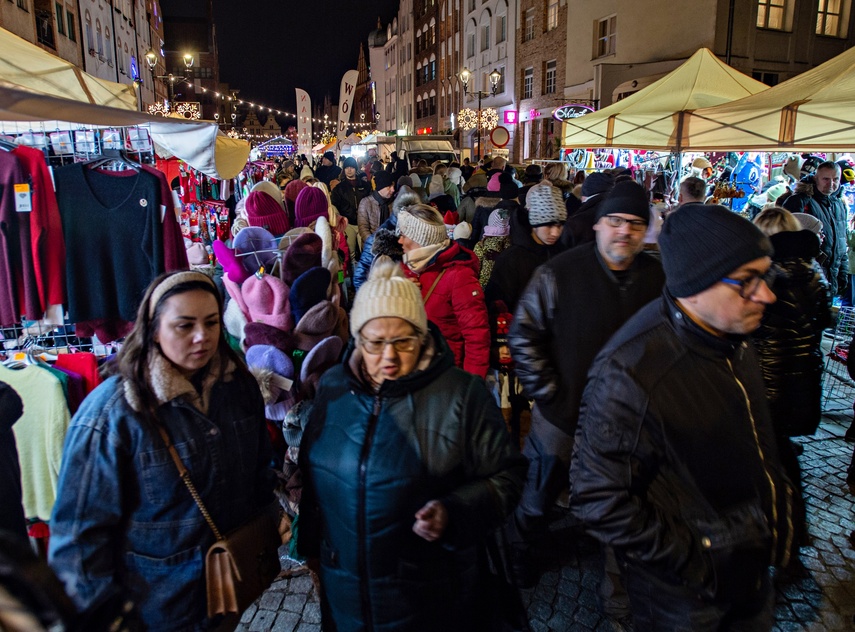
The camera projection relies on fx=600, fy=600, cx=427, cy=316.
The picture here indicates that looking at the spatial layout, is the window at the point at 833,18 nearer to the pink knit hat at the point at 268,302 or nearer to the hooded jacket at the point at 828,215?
the hooded jacket at the point at 828,215

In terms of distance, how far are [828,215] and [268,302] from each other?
7.79 metres

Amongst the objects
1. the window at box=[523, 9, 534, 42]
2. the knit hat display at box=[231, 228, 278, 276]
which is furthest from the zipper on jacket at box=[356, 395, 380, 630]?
the window at box=[523, 9, 534, 42]

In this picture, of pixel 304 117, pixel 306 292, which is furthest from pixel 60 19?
pixel 306 292

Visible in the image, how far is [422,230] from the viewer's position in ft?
13.8

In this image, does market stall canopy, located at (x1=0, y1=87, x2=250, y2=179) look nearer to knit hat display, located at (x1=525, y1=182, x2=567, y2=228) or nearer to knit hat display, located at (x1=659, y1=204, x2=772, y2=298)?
knit hat display, located at (x1=525, y1=182, x2=567, y2=228)

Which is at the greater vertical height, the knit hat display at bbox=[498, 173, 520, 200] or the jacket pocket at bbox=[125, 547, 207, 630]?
the knit hat display at bbox=[498, 173, 520, 200]

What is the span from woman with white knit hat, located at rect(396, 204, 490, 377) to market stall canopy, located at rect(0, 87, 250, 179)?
1.60 m

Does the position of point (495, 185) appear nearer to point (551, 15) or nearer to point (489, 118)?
point (551, 15)

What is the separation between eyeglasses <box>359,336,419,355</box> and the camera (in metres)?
2.24

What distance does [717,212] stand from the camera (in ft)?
6.57

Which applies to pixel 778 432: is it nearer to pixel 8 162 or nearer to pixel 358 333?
pixel 358 333

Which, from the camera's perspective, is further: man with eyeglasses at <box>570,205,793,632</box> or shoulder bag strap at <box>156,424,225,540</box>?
shoulder bag strap at <box>156,424,225,540</box>

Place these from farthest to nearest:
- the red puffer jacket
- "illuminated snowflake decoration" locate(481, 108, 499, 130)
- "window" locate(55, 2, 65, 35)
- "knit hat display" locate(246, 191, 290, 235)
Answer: "illuminated snowflake decoration" locate(481, 108, 499, 130), "window" locate(55, 2, 65, 35), "knit hat display" locate(246, 191, 290, 235), the red puffer jacket

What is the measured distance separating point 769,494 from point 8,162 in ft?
13.8
